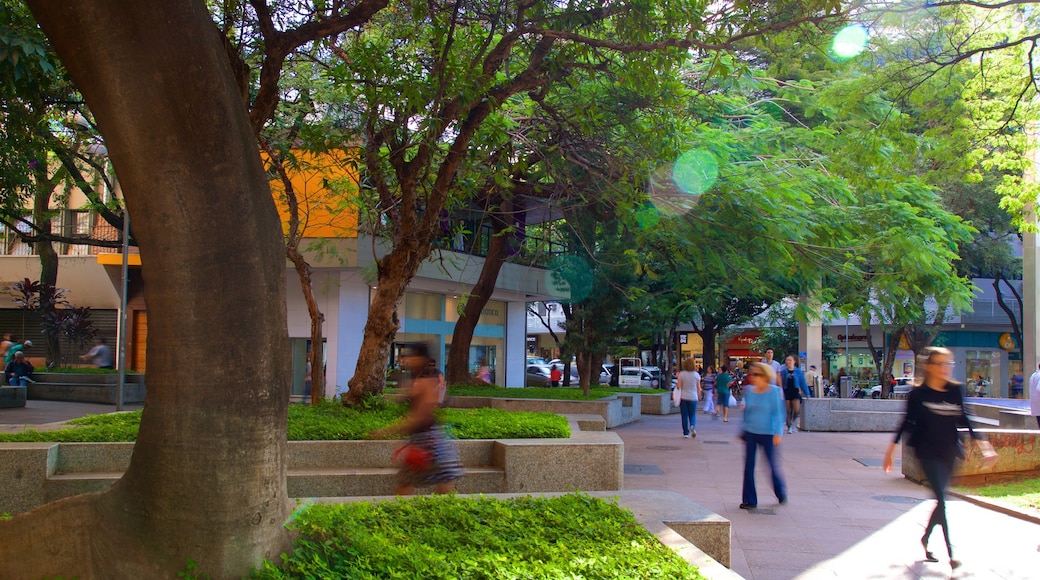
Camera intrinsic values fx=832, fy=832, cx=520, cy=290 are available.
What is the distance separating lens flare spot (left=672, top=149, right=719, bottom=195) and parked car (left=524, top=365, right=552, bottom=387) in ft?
90.8

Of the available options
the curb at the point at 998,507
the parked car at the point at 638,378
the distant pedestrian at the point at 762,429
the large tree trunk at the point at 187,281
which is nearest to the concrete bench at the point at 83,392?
the distant pedestrian at the point at 762,429

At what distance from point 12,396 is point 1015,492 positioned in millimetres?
22094

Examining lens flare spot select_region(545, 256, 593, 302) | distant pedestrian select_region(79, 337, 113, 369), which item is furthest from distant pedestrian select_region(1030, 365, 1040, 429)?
distant pedestrian select_region(79, 337, 113, 369)

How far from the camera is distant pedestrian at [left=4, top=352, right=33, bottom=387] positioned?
78.6 feet

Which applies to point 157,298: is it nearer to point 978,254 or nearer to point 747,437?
point 747,437

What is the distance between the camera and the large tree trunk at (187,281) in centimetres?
408

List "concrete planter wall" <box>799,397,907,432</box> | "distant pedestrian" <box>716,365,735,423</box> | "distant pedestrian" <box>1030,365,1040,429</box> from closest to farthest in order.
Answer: "distant pedestrian" <box>1030,365,1040,429</box> → "concrete planter wall" <box>799,397,907,432</box> → "distant pedestrian" <box>716,365,735,423</box>

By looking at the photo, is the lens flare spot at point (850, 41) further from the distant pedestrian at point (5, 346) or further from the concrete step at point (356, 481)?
the distant pedestrian at point (5, 346)

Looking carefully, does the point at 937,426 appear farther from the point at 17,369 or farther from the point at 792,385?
the point at 17,369

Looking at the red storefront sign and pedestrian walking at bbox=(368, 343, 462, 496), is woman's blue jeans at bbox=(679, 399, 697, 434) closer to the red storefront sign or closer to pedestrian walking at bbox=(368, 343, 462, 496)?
pedestrian walking at bbox=(368, 343, 462, 496)

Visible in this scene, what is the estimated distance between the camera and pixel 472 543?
511cm

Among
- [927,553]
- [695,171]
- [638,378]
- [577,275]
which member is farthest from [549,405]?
[638,378]

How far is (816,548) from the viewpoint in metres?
7.34

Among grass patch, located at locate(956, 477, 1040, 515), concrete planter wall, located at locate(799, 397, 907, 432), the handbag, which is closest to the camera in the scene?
the handbag
